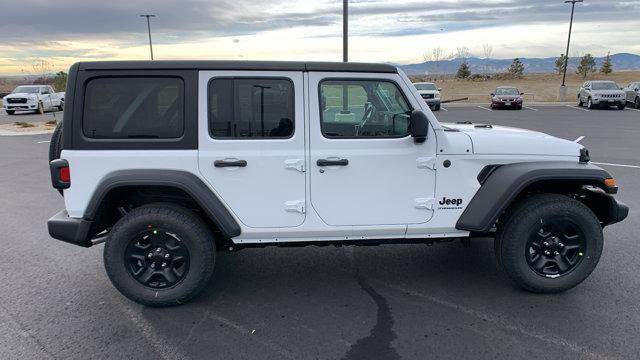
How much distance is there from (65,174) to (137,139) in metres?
0.59

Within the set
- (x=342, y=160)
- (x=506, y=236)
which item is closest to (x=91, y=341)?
(x=342, y=160)

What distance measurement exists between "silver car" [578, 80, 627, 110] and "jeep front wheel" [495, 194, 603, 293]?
958 inches

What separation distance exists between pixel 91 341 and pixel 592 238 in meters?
3.86

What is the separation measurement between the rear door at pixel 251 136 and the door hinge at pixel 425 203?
911 millimetres

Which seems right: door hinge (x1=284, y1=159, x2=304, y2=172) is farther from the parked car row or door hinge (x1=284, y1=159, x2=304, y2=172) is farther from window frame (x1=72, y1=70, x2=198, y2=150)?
the parked car row

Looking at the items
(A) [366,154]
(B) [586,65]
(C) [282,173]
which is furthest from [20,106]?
(B) [586,65]

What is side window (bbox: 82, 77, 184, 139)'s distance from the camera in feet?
11.9

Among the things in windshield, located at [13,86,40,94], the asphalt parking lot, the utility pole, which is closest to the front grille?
windshield, located at [13,86,40,94]

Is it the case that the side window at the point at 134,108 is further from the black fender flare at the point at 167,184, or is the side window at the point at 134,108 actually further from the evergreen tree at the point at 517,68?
the evergreen tree at the point at 517,68

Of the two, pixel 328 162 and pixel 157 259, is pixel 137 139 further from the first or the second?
pixel 328 162

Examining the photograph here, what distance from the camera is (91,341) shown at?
3359 millimetres

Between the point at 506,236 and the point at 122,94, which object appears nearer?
the point at 122,94

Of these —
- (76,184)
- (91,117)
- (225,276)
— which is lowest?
(225,276)

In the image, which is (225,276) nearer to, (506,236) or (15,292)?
(15,292)
